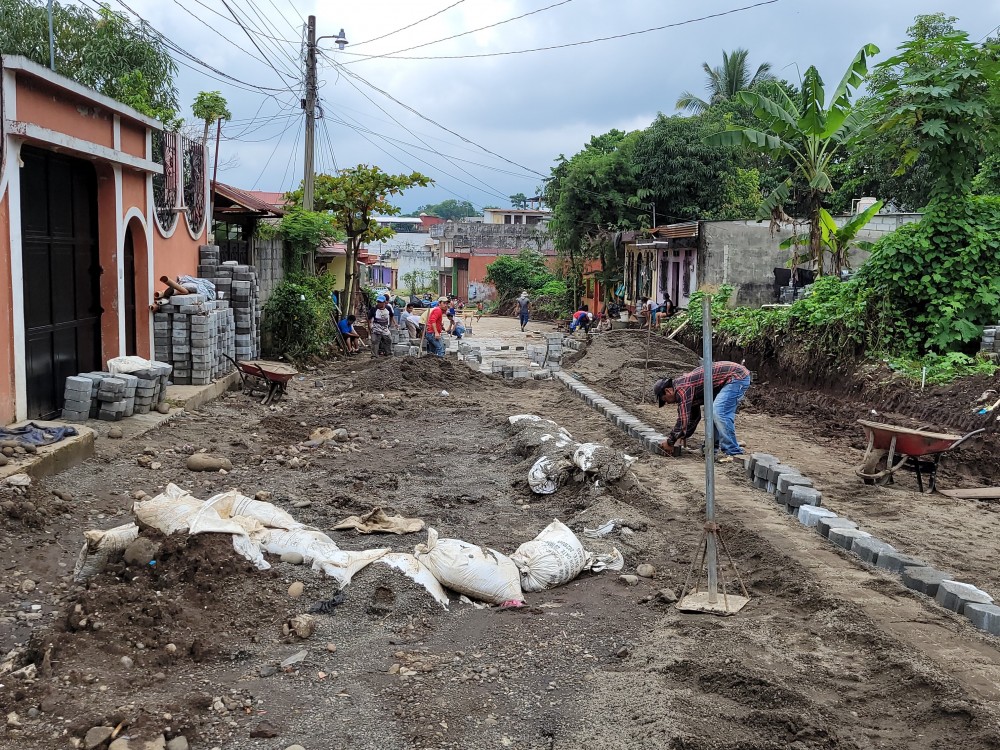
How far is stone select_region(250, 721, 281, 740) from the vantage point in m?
4.02

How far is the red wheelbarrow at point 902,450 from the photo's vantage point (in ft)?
28.9

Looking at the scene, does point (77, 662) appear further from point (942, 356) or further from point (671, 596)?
point (942, 356)

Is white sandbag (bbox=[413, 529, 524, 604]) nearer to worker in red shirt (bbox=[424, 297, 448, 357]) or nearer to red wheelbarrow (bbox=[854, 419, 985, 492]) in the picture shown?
red wheelbarrow (bbox=[854, 419, 985, 492])

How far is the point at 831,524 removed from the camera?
7340 mm

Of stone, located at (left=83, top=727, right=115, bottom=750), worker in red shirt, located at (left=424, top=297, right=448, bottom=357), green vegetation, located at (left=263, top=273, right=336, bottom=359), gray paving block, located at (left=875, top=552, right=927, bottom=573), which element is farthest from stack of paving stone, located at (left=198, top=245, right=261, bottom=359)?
stone, located at (left=83, top=727, right=115, bottom=750)

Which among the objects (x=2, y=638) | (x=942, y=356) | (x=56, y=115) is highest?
(x=56, y=115)

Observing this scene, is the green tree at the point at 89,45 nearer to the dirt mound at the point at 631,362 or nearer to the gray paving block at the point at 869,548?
the dirt mound at the point at 631,362

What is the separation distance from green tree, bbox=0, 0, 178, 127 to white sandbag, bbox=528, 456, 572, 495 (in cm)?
1735

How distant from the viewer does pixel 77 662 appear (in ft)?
14.9

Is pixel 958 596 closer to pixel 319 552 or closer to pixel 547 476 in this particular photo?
pixel 547 476

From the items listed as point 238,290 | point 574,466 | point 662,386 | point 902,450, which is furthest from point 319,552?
point 238,290

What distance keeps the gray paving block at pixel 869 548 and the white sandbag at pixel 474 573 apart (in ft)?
8.76

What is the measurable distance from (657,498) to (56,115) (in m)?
A: 7.63

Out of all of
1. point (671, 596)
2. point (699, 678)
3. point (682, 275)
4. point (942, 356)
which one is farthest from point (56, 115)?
point (682, 275)
